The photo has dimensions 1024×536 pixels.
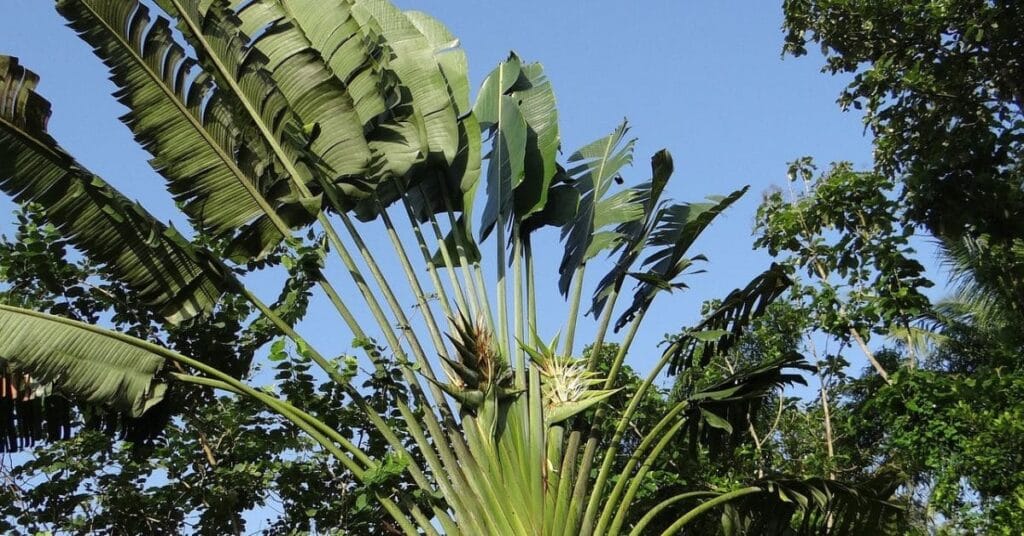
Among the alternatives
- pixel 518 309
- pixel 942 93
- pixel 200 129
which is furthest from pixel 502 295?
pixel 942 93

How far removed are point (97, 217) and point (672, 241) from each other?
142 inches

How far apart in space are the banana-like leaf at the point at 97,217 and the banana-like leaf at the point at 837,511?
3.31 m

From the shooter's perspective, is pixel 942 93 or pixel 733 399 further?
pixel 942 93

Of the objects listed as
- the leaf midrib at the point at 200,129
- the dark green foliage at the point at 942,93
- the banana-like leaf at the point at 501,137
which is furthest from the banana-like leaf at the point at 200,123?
the dark green foliage at the point at 942,93

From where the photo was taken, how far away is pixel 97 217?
5.56 metres

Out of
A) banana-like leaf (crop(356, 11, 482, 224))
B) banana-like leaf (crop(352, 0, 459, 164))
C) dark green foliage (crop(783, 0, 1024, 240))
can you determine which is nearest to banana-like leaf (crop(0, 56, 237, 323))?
banana-like leaf (crop(356, 11, 482, 224))

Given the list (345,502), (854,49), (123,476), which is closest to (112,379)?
(123,476)

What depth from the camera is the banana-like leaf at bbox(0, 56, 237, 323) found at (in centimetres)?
531

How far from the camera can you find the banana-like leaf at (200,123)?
224 inches

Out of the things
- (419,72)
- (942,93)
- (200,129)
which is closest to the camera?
(200,129)

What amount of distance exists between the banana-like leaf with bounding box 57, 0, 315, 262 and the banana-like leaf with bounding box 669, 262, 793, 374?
8.00 ft

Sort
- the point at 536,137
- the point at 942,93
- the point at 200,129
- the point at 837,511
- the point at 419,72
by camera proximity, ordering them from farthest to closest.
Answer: the point at 942,93 → the point at 536,137 → the point at 419,72 → the point at 837,511 → the point at 200,129

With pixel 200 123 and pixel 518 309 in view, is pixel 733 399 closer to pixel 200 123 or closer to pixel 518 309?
pixel 518 309

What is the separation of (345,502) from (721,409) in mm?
2429
